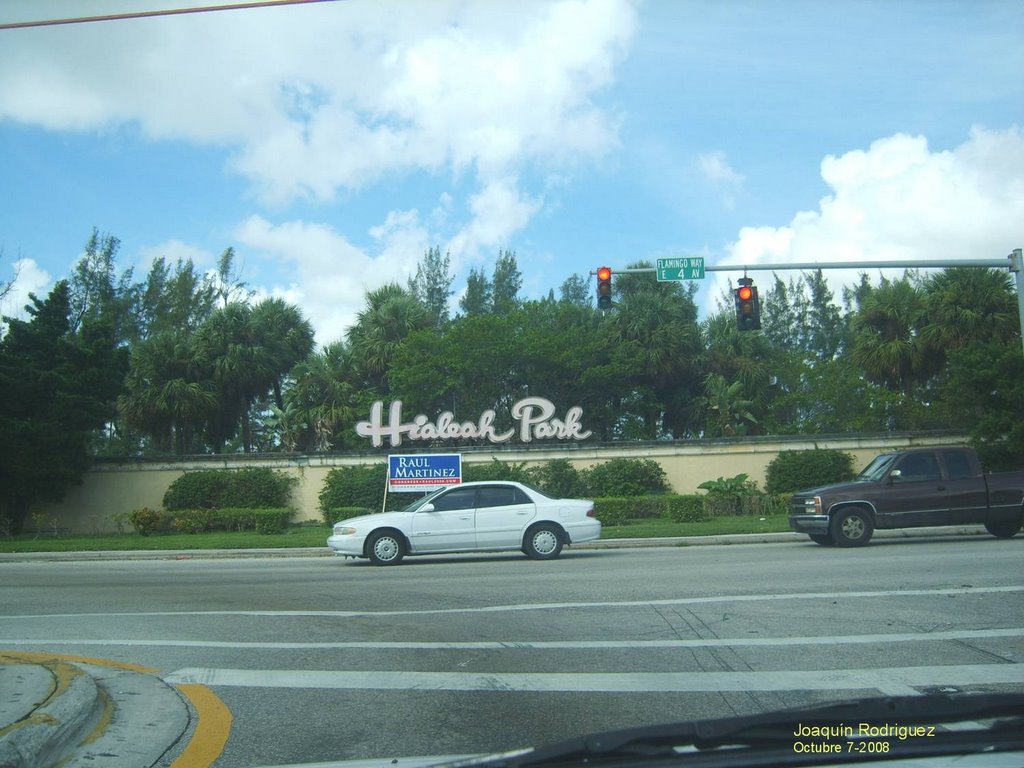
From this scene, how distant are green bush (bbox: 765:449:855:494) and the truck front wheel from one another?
16050mm

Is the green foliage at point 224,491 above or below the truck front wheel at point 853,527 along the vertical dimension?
above

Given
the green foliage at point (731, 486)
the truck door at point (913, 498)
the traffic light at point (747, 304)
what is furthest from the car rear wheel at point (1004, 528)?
the green foliage at point (731, 486)

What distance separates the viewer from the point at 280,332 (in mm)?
44562

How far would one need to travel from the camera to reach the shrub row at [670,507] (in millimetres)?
29219

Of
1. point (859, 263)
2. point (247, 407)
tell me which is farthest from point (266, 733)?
point (247, 407)

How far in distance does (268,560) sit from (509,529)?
22.8 ft

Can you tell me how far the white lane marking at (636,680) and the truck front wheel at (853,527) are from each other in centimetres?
1060

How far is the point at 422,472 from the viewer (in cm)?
2619

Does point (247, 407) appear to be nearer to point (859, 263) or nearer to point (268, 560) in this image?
point (268, 560)

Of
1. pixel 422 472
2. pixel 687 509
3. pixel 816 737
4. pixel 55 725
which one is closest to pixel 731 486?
pixel 687 509

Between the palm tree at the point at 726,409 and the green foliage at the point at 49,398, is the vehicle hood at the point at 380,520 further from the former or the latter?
the palm tree at the point at 726,409

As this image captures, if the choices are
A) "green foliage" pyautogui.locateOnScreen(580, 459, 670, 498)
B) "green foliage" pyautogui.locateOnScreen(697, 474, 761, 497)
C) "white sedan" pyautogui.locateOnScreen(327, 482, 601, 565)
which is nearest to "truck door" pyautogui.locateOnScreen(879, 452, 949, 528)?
"white sedan" pyautogui.locateOnScreen(327, 482, 601, 565)

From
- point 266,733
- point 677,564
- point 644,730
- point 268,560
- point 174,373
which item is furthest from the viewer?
point 174,373

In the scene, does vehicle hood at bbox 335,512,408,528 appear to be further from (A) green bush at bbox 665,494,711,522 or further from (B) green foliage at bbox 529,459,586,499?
(B) green foliage at bbox 529,459,586,499
